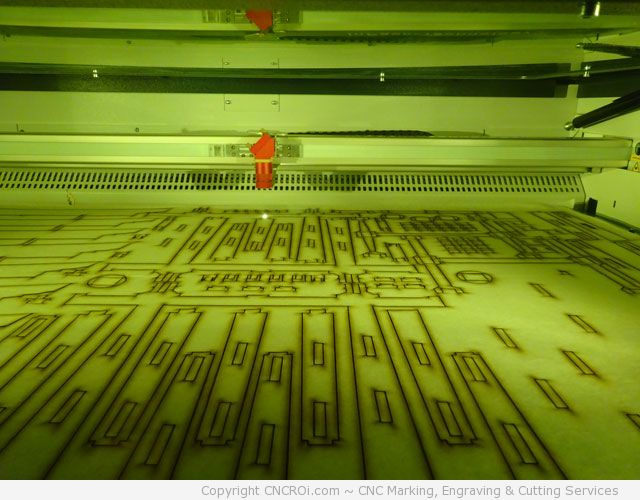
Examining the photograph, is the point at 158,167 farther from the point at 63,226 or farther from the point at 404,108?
the point at 404,108

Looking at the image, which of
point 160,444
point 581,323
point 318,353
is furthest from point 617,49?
point 160,444

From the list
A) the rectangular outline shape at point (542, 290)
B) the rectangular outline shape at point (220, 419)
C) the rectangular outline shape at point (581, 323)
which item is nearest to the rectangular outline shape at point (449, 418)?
the rectangular outline shape at point (220, 419)

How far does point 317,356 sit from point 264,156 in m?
1.11

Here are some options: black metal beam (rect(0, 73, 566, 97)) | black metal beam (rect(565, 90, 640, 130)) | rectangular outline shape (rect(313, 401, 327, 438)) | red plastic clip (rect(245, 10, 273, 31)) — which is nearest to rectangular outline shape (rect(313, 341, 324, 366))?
rectangular outline shape (rect(313, 401, 327, 438))

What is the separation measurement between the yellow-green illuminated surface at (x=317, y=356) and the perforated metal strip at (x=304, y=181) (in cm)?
49

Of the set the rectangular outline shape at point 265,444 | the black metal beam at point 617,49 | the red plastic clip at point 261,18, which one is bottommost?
the rectangular outline shape at point 265,444

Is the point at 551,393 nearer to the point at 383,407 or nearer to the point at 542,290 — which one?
the point at 383,407

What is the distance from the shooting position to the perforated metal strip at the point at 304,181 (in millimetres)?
2062

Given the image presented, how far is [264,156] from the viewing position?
186 centimetres

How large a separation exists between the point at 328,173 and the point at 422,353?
1273mm

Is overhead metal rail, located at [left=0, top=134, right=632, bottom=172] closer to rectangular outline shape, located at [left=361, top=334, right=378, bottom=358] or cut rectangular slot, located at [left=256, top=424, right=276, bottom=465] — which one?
rectangular outline shape, located at [left=361, top=334, right=378, bottom=358]

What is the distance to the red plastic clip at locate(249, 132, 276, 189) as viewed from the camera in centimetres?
185

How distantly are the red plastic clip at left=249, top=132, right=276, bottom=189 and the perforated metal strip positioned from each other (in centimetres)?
18

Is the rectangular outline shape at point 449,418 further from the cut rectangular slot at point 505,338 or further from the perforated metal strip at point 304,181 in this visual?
the perforated metal strip at point 304,181
